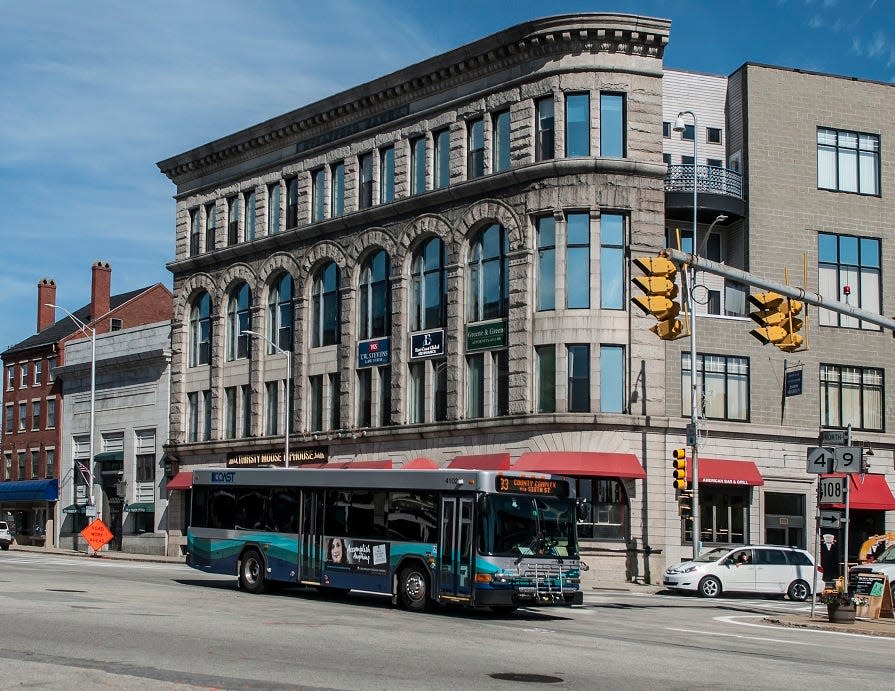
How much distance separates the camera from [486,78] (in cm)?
4809

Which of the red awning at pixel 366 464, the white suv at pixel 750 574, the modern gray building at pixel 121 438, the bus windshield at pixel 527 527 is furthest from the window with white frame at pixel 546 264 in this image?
the modern gray building at pixel 121 438

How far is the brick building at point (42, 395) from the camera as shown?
2992 inches

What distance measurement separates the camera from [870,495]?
46.9 metres

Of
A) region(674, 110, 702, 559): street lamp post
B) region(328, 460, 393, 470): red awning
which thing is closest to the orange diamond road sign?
region(328, 460, 393, 470): red awning

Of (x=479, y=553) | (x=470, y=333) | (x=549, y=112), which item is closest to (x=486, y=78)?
(x=549, y=112)

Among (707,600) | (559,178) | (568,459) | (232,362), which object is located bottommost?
(707,600)

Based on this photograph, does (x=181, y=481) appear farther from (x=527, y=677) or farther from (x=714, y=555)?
(x=527, y=677)

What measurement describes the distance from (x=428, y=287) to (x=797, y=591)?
19.6m

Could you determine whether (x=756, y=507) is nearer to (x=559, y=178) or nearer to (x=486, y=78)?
(x=559, y=178)

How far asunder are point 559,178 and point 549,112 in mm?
2532

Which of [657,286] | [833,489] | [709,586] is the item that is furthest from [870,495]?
[657,286]

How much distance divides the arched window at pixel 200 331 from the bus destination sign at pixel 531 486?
128 feet

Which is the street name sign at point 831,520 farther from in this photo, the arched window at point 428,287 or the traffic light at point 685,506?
the arched window at point 428,287

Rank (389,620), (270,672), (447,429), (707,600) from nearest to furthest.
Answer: (270,672) < (389,620) < (707,600) < (447,429)
